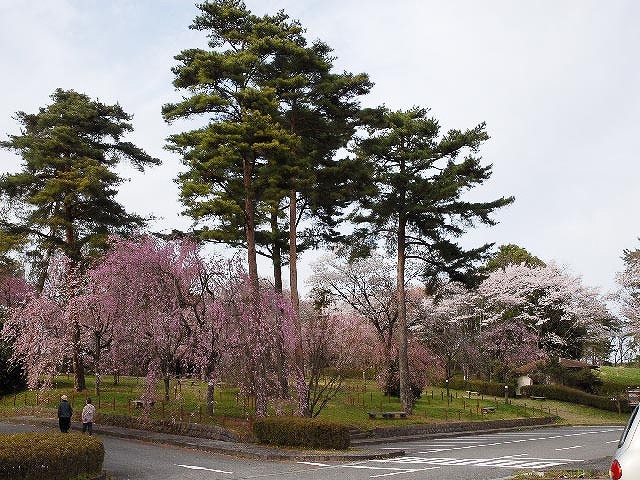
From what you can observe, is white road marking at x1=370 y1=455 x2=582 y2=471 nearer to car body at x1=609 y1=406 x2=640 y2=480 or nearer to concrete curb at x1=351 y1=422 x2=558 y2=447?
concrete curb at x1=351 y1=422 x2=558 y2=447

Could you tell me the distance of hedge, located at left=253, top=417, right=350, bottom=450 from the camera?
20.2m

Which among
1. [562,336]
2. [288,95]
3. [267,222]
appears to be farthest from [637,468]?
[562,336]

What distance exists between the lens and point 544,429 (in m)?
37.2

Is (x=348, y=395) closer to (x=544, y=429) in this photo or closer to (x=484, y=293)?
(x=544, y=429)

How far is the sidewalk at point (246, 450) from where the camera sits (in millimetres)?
18641

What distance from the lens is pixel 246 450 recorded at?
19.6 m

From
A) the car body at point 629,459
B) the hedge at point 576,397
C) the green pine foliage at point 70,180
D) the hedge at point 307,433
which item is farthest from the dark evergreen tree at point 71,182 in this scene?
the hedge at point 576,397

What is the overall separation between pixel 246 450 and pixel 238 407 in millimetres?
8460

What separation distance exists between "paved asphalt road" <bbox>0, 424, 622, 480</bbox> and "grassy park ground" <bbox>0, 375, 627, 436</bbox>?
349cm

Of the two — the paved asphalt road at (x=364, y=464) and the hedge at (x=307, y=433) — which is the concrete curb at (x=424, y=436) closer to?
the paved asphalt road at (x=364, y=464)

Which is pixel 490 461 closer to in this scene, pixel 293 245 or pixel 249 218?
pixel 249 218

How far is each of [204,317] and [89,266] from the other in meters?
10.5

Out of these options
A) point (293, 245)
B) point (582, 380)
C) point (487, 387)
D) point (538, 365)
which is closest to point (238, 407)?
point (293, 245)

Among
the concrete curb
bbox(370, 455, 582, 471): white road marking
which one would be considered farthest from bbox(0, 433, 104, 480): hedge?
the concrete curb
